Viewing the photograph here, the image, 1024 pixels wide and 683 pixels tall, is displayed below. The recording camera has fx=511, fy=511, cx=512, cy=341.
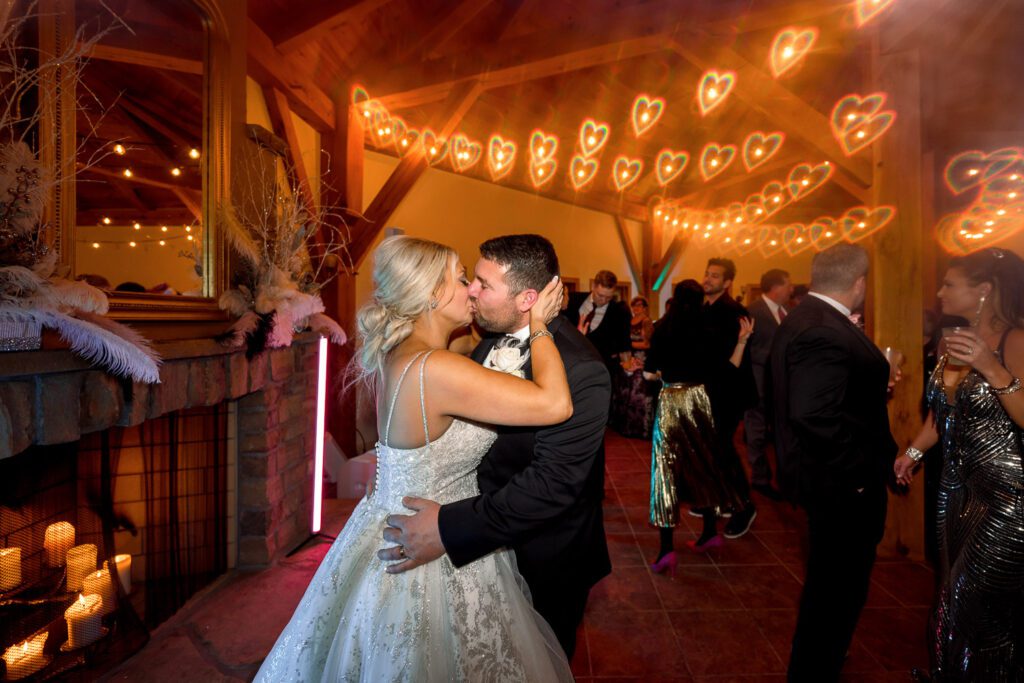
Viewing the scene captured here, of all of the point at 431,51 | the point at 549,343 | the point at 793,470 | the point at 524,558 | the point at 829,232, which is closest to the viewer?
the point at 549,343

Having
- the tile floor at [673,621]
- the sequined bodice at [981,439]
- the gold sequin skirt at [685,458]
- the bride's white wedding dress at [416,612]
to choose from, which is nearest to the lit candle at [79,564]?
the tile floor at [673,621]

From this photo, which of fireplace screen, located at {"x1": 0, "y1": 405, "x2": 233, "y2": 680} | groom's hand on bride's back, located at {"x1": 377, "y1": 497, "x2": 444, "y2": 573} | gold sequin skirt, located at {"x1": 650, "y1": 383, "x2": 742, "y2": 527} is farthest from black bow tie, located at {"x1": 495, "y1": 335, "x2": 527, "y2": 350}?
gold sequin skirt, located at {"x1": 650, "y1": 383, "x2": 742, "y2": 527}

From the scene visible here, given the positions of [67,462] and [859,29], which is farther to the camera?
[859,29]

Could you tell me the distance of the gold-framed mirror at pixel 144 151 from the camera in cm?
188

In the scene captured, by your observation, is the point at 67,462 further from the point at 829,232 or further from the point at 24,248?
the point at 829,232

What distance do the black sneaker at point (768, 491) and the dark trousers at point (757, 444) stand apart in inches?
0.7

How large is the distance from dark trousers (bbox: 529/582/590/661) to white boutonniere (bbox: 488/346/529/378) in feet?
A: 2.05

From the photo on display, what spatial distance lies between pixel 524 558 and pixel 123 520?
7.53 ft

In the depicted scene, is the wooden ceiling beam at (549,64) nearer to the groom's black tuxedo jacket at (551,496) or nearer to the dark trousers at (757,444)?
the dark trousers at (757,444)

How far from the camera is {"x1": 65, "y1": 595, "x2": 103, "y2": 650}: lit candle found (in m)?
2.14

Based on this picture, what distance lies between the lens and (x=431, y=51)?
507 cm

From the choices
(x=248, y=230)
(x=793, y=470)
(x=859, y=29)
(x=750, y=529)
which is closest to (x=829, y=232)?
(x=859, y=29)

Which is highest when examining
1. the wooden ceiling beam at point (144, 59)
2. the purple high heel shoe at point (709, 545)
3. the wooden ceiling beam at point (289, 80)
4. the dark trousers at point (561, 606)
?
the wooden ceiling beam at point (289, 80)

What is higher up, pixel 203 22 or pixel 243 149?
pixel 203 22
